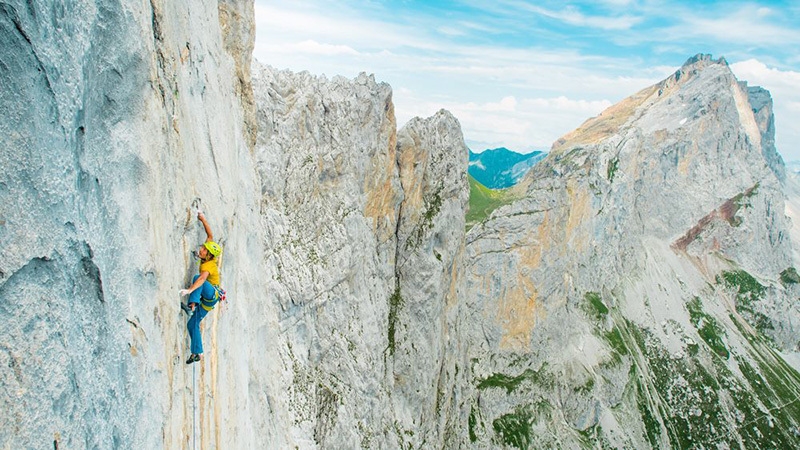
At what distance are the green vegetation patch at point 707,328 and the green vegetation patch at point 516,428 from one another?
94373 millimetres

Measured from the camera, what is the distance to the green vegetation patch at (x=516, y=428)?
112062 mm

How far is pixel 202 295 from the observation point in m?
13.7

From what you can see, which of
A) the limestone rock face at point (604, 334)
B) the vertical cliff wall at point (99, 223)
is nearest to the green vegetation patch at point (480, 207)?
the limestone rock face at point (604, 334)

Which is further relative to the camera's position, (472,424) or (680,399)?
(680,399)

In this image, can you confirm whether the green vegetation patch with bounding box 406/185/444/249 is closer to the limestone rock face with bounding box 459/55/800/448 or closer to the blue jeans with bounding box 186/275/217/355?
the limestone rock face with bounding box 459/55/800/448

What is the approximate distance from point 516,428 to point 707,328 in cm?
10584

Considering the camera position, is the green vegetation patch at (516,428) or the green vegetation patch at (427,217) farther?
the green vegetation patch at (516,428)

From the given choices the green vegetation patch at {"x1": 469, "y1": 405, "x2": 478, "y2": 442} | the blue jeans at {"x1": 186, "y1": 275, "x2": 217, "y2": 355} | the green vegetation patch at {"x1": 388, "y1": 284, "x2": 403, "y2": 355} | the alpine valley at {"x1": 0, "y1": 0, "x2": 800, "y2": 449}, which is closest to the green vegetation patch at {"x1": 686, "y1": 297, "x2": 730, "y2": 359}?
the alpine valley at {"x1": 0, "y1": 0, "x2": 800, "y2": 449}

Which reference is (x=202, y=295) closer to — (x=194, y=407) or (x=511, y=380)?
(x=194, y=407)

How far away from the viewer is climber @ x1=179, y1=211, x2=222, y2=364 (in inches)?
527

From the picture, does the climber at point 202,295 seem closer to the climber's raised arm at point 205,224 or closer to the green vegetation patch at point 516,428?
the climber's raised arm at point 205,224

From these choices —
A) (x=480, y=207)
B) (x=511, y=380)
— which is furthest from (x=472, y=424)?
(x=480, y=207)

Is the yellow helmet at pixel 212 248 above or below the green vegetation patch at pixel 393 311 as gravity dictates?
above

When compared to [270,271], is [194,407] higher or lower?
higher
